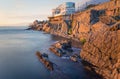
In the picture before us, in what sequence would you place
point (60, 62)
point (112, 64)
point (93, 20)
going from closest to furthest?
point (112, 64) < point (60, 62) < point (93, 20)

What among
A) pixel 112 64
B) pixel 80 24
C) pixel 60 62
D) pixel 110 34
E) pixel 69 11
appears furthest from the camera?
pixel 69 11

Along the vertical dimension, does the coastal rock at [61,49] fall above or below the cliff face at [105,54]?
below

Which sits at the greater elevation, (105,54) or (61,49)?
(105,54)

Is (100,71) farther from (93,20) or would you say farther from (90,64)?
(93,20)

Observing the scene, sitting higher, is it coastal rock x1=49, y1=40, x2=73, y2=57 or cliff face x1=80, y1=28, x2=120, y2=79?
cliff face x1=80, y1=28, x2=120, y2=79

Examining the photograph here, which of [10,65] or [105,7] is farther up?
[105,7]

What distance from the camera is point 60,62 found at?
176 feet

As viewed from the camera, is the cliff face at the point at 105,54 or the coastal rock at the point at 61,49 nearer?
the cliff face at the point at 105,54

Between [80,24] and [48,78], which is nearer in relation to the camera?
[48,78]

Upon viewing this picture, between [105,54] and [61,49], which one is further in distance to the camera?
[61,49]

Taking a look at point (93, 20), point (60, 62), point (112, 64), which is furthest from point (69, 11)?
point (112, 64)

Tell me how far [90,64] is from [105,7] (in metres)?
72.0

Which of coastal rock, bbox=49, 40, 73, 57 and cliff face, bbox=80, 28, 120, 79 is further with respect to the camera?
coastal rock, bbox=49, 40, 73, 57

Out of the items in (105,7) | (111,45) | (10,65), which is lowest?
(10,65)
